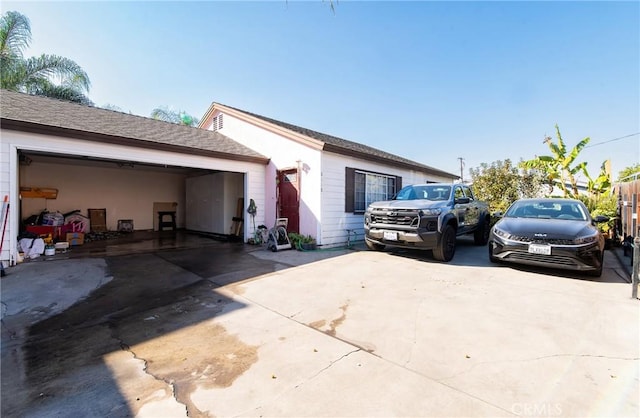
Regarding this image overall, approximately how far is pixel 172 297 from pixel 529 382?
4.40 meters

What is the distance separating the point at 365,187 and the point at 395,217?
3698 millimetres

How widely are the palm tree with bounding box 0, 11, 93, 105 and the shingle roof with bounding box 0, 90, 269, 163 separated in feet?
31.2

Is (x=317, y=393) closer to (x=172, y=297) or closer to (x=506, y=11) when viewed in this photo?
(x=172, y=297)

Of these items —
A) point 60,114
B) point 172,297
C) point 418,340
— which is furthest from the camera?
point 60,114

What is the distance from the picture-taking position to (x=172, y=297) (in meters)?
4.19

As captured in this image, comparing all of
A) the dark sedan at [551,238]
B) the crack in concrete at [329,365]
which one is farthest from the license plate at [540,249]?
the crack in concrete at [329,365]

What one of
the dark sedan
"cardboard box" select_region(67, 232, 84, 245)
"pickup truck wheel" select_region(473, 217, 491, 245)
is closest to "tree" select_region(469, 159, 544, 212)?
"pickup truck wheel" select_region(473, 217, 491, 245)

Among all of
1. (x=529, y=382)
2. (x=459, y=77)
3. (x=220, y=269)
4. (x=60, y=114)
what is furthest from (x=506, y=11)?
(x=60, y=114)

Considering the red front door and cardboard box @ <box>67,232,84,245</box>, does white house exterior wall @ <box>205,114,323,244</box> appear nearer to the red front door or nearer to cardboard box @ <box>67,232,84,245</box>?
the red front door

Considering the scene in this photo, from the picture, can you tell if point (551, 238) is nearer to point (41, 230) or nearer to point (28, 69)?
point (41, 230)

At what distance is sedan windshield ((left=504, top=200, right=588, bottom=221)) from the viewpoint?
5801 mm

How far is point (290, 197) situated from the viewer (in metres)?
9.14

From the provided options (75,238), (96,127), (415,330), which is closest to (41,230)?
(75,238)

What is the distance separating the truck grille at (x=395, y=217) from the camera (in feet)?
20.2
